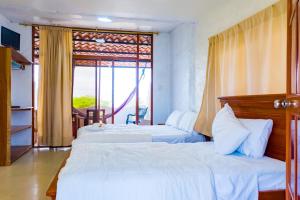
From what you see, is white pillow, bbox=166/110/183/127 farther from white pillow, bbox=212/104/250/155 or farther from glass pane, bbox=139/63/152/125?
white pillow, bbox=212/104/250/155

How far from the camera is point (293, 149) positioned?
1249 mm

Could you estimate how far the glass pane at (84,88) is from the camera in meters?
5.75

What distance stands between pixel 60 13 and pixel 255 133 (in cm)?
378

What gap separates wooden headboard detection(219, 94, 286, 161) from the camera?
2203mm

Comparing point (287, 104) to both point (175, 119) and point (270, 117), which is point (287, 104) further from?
point (175, 119)

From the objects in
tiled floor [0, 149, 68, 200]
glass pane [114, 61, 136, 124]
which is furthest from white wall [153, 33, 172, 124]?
tiled floor [0, 149, 68, 200]

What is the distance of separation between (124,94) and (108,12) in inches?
82.7

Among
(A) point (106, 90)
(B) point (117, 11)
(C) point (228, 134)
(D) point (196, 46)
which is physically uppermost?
(B) point (117, 11)

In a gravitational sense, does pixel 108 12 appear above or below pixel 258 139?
above

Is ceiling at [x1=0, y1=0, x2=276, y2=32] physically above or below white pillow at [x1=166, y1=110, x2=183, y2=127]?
above

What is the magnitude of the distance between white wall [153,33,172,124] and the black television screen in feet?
9.39

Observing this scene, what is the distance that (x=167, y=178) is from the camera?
67.6 inches

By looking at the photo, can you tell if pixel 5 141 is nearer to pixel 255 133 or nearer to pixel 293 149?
pixel 255 133

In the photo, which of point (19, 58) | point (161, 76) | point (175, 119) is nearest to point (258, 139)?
point (175, 119)
